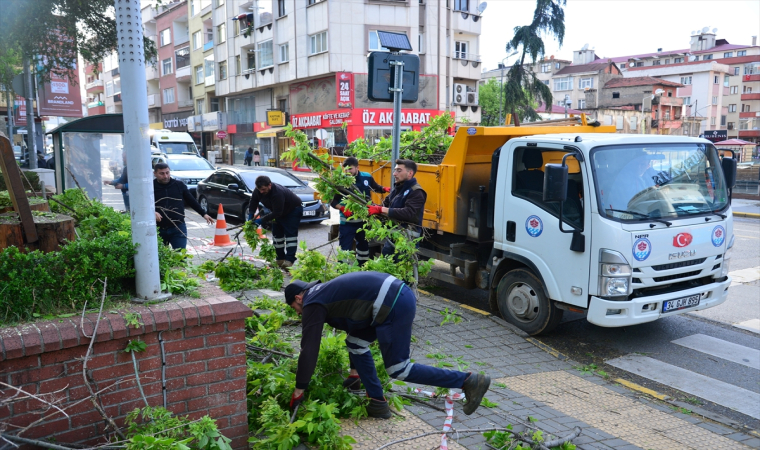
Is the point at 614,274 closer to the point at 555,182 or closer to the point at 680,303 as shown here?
the point at 680,303

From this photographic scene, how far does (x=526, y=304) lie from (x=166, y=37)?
2356 inches

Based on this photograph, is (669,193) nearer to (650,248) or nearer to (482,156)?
(650,248)

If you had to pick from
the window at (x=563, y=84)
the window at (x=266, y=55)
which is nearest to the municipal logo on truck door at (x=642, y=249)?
the window at (x=266, y=55)

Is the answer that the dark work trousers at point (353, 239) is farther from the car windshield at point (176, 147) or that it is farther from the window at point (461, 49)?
the window at point (461, 49)

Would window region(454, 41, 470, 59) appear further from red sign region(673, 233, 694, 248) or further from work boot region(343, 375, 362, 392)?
work boot region(343, 375, 362, 392)

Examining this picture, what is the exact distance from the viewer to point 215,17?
47.9 m

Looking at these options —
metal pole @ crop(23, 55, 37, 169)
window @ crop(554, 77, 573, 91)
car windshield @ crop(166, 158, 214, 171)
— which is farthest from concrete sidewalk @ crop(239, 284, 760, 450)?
window @ crop(554, 77, 573, 91)

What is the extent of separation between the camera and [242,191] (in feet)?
47.9

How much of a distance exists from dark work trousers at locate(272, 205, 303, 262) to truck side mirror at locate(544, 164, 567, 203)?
410cm

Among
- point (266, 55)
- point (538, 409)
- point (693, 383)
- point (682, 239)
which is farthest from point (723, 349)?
point (266, 55)

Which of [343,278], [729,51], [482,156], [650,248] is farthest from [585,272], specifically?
[729,51]

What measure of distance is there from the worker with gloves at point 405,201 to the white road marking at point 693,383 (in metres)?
2.57

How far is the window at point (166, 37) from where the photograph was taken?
189ft

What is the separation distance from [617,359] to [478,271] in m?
2.03
